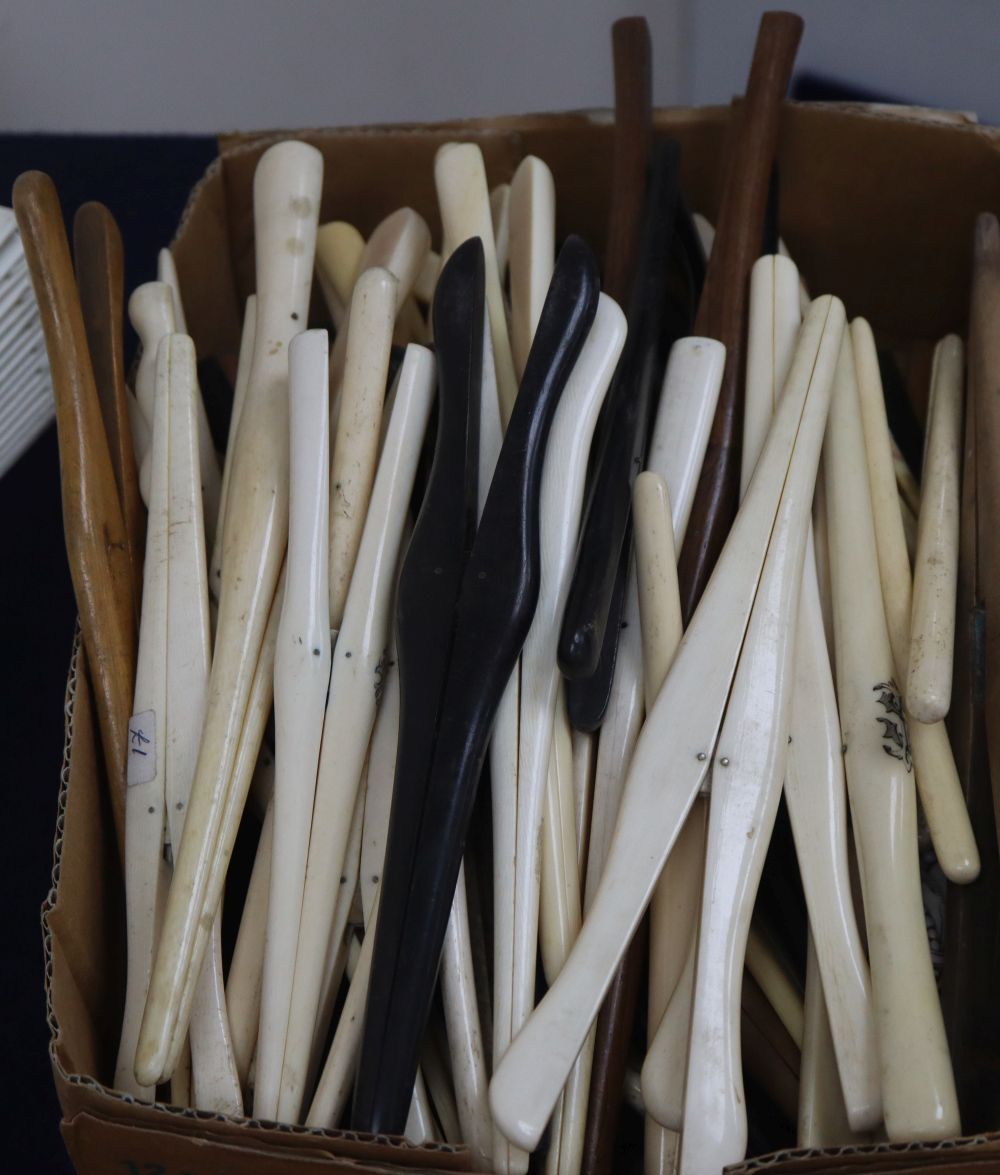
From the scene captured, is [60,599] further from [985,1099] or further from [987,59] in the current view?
[987,59]

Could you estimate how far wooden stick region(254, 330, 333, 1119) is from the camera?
19.9 inches

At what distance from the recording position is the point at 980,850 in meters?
0.55

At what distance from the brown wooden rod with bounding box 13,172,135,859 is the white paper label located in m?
0.01

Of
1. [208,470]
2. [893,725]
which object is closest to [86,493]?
[208,470]

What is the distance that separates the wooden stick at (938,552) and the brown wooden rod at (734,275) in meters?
0.10

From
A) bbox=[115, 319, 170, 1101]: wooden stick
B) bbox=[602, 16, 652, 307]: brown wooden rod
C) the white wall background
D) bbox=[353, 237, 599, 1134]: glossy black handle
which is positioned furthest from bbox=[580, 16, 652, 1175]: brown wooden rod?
the white wall background

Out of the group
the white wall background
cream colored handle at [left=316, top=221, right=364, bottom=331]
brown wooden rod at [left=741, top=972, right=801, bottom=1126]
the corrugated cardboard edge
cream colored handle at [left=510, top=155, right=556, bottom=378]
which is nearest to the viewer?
the corrugated cardboard edge

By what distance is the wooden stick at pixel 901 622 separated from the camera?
496 mm

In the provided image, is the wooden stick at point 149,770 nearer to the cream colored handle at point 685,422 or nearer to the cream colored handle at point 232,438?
the cream colored handle at point 232,438

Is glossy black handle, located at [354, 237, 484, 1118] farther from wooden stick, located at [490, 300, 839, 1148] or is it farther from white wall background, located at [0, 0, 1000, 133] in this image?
white wall background, located at [0, 0, 1000, 133]

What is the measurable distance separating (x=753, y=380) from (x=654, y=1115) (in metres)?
0.38

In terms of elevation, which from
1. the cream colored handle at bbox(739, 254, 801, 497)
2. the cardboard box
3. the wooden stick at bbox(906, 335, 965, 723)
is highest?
the cardboard box

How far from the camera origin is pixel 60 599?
2.95 ft

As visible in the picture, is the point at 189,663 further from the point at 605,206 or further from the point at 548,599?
the point at 605,206
